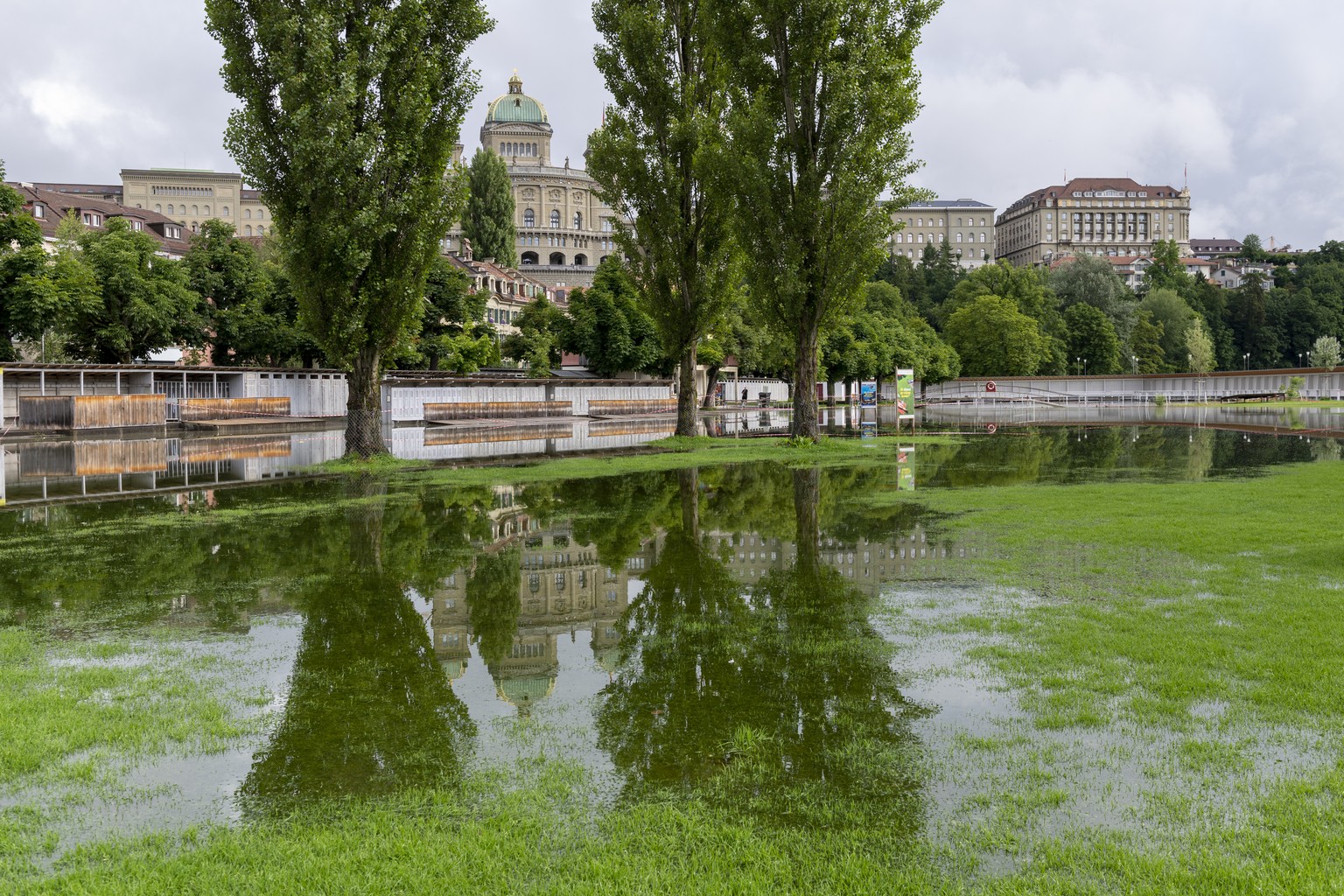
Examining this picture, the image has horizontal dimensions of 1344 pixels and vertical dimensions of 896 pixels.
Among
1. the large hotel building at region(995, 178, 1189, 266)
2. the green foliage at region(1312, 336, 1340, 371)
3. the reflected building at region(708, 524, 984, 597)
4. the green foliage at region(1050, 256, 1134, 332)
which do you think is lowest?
→ the reflected building at region(708, 524, 984, 597)

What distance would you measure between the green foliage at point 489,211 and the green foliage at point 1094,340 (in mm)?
64098

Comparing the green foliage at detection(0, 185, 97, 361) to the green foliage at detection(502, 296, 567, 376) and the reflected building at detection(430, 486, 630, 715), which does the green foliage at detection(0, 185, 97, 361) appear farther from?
the reflected building at detection(430, 486, 630, 715)

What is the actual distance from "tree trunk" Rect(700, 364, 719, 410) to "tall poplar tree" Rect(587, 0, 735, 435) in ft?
A: 136

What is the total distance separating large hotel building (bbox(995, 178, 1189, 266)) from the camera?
186 metres

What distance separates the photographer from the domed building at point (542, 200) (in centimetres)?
13250

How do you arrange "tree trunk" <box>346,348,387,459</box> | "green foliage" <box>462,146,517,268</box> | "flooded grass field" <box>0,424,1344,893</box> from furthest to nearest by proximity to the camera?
"green foliage" <box>462,146,517,268</box>, "tree trunk" <box>346,348,387,459</box>, "flooded grass field" <box>0,424,1344,893</box>

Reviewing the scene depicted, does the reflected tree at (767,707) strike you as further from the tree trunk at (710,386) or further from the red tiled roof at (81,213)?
the red tiled roof at (81,213)

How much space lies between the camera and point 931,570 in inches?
386

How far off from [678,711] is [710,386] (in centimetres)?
7001

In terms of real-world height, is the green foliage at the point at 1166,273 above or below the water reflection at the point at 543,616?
above

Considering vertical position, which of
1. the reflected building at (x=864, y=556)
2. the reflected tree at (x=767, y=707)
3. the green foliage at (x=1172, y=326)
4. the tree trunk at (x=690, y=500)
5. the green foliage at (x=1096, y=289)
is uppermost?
the green foliage at (x=1096, y=289)

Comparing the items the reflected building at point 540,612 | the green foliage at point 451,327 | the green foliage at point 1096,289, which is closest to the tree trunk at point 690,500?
the reflected building at point 540,612

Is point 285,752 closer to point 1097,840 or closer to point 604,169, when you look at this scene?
point 1097,840

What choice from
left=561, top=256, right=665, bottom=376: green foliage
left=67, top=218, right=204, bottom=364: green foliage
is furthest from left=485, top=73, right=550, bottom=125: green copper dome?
left=67, top=218, right=204, bottom=364: green foliage
